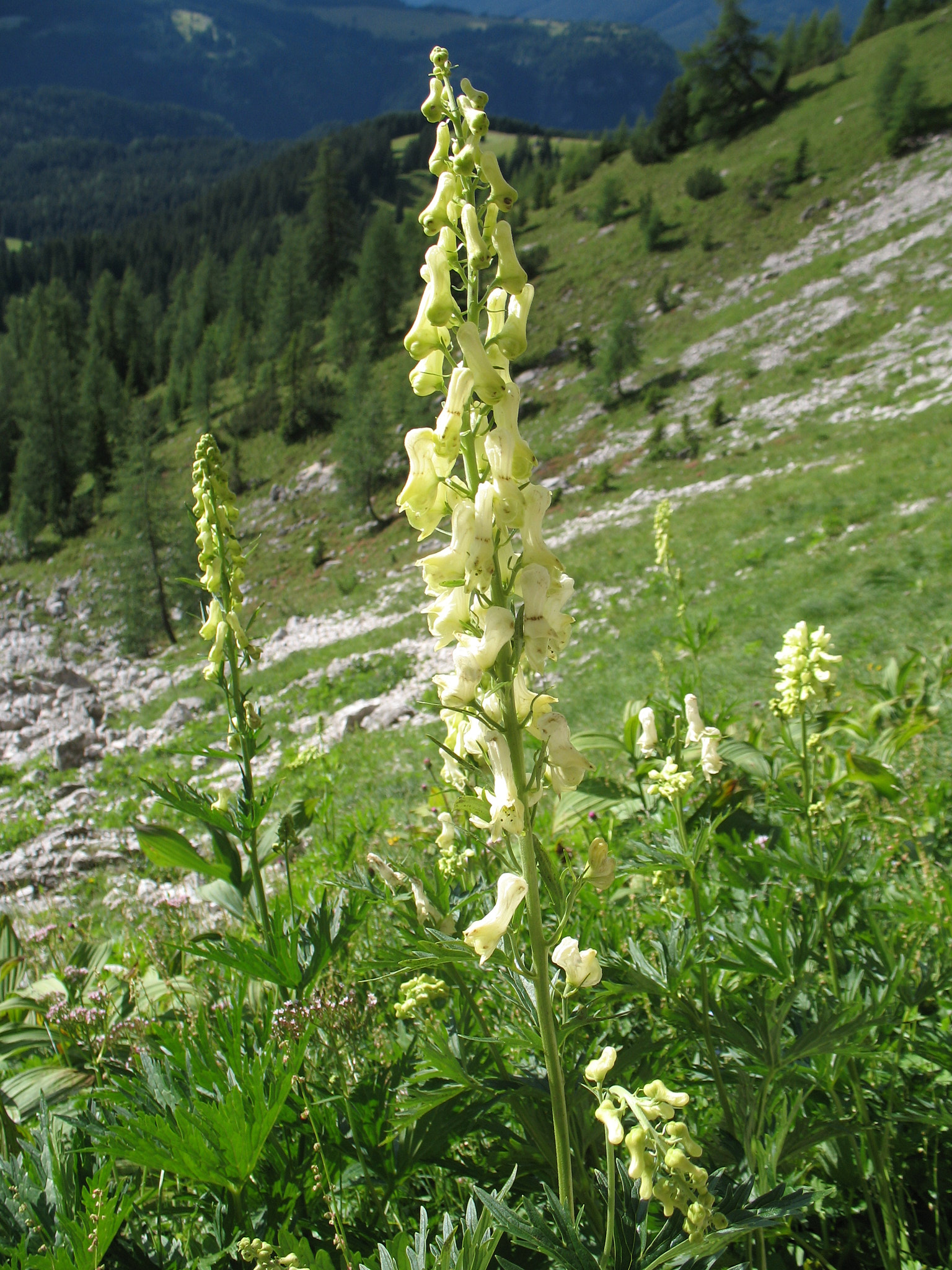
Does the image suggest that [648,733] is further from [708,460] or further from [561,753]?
[708,460]

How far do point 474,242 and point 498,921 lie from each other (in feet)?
5.20

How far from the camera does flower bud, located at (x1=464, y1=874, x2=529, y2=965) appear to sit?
5.01ft

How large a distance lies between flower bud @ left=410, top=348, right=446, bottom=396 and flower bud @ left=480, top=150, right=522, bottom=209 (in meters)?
0.39

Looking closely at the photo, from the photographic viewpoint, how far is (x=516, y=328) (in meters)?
1.87

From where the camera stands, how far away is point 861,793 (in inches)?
173

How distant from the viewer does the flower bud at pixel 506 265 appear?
186 centimetres

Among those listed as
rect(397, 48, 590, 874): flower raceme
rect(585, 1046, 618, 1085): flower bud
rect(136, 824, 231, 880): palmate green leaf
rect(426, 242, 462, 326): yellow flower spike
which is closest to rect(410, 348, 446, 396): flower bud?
rect(397, 48, 590, 874): flower raceme

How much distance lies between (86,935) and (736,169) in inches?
2946

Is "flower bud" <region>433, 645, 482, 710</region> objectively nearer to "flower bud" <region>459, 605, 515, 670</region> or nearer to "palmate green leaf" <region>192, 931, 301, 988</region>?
"flower bud" <region>459, 605, 515, 670</region>

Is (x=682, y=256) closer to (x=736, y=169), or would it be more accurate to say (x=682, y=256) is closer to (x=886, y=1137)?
(x=736, y=169)

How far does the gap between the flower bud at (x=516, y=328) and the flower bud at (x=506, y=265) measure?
27mm

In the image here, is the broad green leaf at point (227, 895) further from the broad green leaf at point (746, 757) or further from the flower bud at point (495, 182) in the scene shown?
the flower bud at point (495, 182)

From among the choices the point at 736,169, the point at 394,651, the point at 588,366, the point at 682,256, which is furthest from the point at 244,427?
the point at 394,651

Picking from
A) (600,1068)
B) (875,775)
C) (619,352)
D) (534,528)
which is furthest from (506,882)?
(619,352)
